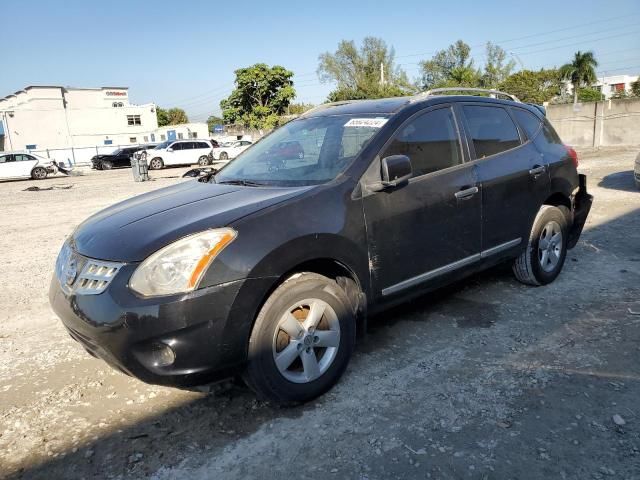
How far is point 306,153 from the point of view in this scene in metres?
3.71

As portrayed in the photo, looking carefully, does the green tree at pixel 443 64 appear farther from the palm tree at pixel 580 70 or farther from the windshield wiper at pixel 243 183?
the windshield wiper at pixel 243 183

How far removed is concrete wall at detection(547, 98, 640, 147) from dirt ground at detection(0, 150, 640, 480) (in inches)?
791

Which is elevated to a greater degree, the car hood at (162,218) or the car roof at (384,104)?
the car roof at (384,104)

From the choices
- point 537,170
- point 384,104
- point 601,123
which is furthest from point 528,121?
point 601,123

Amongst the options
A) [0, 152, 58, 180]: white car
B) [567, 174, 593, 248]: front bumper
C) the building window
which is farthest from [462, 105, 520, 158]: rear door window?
the building window

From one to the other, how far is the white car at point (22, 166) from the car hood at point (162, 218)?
2558 cm

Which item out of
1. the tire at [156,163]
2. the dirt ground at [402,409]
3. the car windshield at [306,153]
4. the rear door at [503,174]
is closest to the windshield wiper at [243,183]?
the car windshield at [306,153]

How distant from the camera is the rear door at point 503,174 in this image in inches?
157

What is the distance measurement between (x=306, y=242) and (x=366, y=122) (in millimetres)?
1206

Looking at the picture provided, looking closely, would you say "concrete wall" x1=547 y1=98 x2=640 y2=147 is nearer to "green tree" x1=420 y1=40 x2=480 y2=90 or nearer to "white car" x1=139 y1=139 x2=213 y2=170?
"white car" x1=139 y1=139 x2=213 y2=170

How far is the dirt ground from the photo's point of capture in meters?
2.47

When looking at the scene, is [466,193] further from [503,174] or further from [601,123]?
[601,123]

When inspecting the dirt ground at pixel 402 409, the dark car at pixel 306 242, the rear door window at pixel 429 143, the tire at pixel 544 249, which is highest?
the rear door window at pixel 429 143

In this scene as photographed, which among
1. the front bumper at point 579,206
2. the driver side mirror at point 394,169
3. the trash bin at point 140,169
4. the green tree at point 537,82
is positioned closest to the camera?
the driver side mirror at point 394,169
